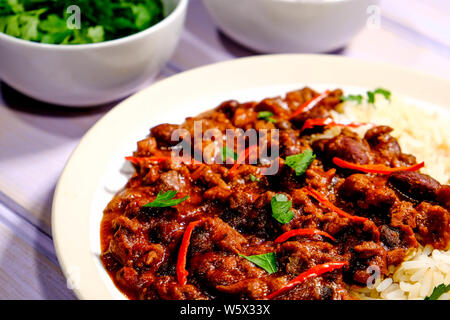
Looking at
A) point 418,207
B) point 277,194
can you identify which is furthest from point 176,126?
point 418,207

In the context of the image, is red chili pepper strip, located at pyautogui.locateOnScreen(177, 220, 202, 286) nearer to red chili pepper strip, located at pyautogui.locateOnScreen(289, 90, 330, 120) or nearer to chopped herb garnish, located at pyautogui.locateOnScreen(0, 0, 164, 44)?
red chili pepper strip, located at pyautogui.locateOnScreen(289, 90, 330, 120)

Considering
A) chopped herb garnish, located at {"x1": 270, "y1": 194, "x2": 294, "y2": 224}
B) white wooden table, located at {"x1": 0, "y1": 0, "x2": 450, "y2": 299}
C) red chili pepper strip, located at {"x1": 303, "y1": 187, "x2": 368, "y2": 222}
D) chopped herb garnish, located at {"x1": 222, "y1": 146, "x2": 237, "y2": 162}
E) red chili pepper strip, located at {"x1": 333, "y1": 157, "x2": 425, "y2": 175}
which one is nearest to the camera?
chopped herb garnish, located at {"x1": 270, "y1": 194, "x2": 294, "y2": 224}

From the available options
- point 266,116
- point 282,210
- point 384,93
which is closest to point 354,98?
point 384,93

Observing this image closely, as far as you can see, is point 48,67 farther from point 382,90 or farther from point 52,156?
point 382,90

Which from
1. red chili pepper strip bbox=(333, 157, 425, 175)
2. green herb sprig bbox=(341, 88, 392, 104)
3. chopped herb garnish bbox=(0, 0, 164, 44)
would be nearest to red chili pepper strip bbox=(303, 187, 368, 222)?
red chili pepper strip bbox=(333, 157, 425, 175)

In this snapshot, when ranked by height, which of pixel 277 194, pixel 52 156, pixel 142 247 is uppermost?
pixel 277 194

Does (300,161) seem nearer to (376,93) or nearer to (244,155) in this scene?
(244,155)
